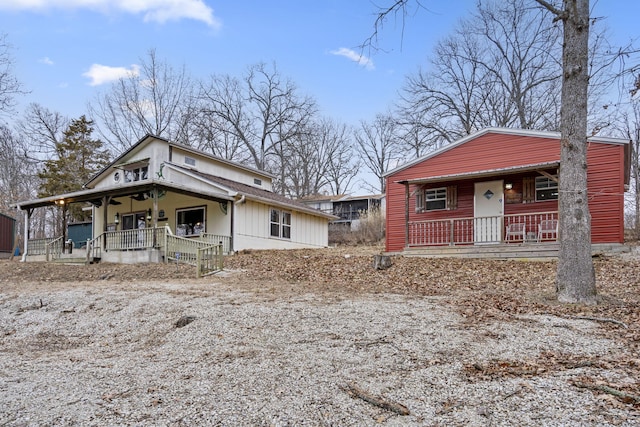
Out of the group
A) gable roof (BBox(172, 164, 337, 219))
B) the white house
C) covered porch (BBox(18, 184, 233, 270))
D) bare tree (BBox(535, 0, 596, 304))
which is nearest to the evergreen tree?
the white house

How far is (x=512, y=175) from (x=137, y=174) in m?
16.5

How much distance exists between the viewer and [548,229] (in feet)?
40.7

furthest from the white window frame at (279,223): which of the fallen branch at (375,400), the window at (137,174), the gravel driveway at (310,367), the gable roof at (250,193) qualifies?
the fallen branch at (375,400)

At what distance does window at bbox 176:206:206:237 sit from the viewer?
1789cm

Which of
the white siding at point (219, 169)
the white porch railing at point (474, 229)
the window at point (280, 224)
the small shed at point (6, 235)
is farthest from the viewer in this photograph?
the small shed at point (6, 235)

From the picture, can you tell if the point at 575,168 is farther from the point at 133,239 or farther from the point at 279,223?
the point at 279,223

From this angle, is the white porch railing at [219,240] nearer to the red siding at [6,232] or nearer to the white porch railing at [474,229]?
the white porch railing at [474,229]

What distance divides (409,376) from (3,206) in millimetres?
36924

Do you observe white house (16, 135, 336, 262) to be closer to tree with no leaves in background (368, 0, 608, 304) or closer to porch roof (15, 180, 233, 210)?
porch roof (15, 180, 233, 210)

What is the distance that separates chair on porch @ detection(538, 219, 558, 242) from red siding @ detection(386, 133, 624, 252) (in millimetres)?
614

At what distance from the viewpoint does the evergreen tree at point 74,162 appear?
26.4m

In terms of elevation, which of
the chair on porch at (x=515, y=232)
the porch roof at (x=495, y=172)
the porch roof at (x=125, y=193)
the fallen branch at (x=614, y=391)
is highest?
the porch roof at (x=495, y=172)

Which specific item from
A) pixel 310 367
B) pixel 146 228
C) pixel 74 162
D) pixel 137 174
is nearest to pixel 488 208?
pixel 146 228

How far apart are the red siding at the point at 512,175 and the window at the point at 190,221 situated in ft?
25.8
